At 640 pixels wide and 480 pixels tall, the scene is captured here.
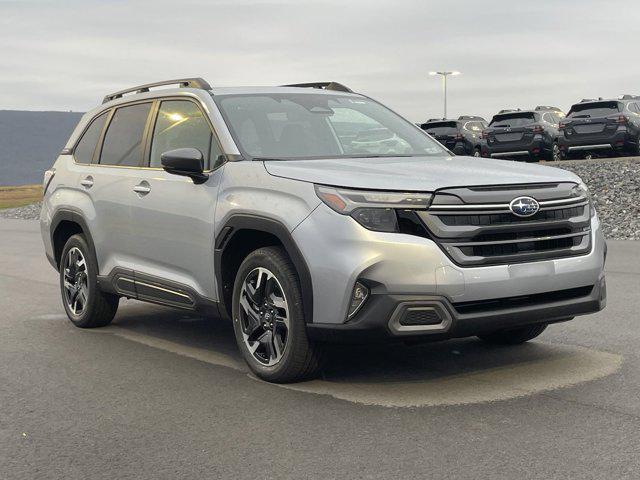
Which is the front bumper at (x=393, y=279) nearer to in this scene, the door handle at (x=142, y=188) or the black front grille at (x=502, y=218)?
the black front grille at (x=502, y=218)

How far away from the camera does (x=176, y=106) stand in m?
7.04

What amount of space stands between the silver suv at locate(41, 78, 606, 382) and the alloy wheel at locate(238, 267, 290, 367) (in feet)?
0.03

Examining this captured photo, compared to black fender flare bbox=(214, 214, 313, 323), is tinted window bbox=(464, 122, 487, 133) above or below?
below

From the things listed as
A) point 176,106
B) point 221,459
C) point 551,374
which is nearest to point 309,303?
point 221,459

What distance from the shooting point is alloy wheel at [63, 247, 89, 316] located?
26.1 ft

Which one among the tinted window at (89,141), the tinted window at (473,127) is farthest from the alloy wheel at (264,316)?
the tinted window at (473,127)

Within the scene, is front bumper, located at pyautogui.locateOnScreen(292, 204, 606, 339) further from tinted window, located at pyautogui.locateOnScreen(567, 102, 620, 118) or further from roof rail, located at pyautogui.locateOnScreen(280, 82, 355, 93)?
tinted window, located at pyautogui.locateOnScreen(567, 102, 620, 118)

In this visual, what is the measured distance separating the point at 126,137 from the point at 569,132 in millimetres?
20957

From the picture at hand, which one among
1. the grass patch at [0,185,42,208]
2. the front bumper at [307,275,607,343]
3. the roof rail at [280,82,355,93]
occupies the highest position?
the roof rail at [280,82,355,93]

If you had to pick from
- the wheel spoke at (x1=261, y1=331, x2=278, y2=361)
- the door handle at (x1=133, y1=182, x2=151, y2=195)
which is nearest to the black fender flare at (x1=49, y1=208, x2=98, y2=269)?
the door handle at (x1=133, y1=182, x2=151, y2=195)

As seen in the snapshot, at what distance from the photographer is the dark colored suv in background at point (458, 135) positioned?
106ft

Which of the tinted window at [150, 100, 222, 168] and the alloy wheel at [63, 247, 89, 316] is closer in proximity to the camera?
the tinted window at [150, 100, 222, 168]

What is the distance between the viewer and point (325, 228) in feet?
17.2

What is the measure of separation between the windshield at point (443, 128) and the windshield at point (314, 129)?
26104mm
